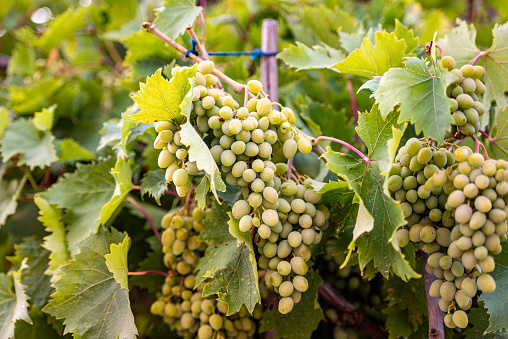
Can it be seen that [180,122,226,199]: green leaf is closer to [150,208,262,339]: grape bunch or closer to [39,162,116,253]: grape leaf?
[150,208,262,339]: grape bunch

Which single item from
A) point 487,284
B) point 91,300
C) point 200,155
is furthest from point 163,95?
point 487,284

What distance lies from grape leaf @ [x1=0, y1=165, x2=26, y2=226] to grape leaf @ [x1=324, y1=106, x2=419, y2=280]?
0.87m

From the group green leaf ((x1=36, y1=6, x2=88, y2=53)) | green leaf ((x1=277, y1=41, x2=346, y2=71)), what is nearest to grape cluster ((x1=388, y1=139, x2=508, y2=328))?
green leaf ((x1=277, y1=41, x2=346, y2=71))

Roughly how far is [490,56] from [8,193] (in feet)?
4.11

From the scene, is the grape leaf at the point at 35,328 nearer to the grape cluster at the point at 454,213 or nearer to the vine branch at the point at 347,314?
the vine branch at the point at 347,314

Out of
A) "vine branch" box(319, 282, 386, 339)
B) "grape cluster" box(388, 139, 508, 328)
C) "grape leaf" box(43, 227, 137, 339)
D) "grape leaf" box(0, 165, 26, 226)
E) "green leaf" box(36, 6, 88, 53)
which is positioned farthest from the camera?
"green leaf" box(36, 6, 88, 53)

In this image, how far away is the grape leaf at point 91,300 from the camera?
0.73 m

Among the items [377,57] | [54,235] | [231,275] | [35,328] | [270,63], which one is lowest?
[35,328]

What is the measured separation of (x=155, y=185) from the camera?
0.80m

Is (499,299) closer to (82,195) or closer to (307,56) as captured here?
(307,56)

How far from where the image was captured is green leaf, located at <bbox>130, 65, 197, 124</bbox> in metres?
0.61

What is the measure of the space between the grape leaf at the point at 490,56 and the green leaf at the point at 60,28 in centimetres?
121

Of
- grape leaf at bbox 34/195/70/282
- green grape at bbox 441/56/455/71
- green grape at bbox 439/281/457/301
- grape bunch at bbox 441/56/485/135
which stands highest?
green grape at bbox 441/56/455/71

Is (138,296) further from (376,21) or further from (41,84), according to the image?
(376,21)
